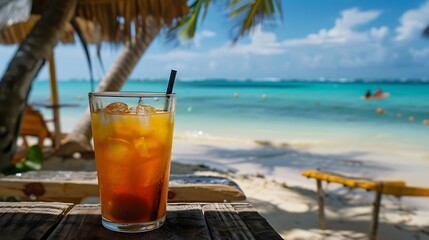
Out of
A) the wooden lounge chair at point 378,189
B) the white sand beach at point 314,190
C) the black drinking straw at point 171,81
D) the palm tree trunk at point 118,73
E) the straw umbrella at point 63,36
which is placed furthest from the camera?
the straw umbrella at point 63,36

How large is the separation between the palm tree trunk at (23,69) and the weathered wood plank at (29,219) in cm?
161

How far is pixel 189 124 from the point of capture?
1425 cm

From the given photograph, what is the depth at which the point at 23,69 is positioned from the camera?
219 cm

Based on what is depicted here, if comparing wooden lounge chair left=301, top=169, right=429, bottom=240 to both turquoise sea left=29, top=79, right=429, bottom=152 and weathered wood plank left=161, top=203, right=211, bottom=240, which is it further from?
turquoise sea left=29, top=79, right=429, bottom=152

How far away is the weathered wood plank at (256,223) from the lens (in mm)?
536

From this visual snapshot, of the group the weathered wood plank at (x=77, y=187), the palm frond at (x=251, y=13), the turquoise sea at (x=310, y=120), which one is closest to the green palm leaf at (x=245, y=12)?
the palm frond at (x=251, y=13)

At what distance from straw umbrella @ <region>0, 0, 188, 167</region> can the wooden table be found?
5.34ft

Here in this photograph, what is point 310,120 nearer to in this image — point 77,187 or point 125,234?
point 77,187

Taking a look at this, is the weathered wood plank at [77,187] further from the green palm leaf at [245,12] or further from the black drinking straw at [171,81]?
the green palm leaf at [245,12]

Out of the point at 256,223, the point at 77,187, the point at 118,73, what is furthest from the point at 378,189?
the point at 118,73

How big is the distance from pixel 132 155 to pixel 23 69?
1.86m

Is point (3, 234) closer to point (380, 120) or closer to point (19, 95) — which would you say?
point (19, 95)

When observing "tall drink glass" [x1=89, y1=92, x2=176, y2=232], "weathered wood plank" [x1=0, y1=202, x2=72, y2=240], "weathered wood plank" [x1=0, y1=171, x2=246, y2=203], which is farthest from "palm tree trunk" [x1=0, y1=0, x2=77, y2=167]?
"tall drink glass" [x1=89, y1=92, x2=176, y2=232]

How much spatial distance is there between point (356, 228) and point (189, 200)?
8.16 feet
